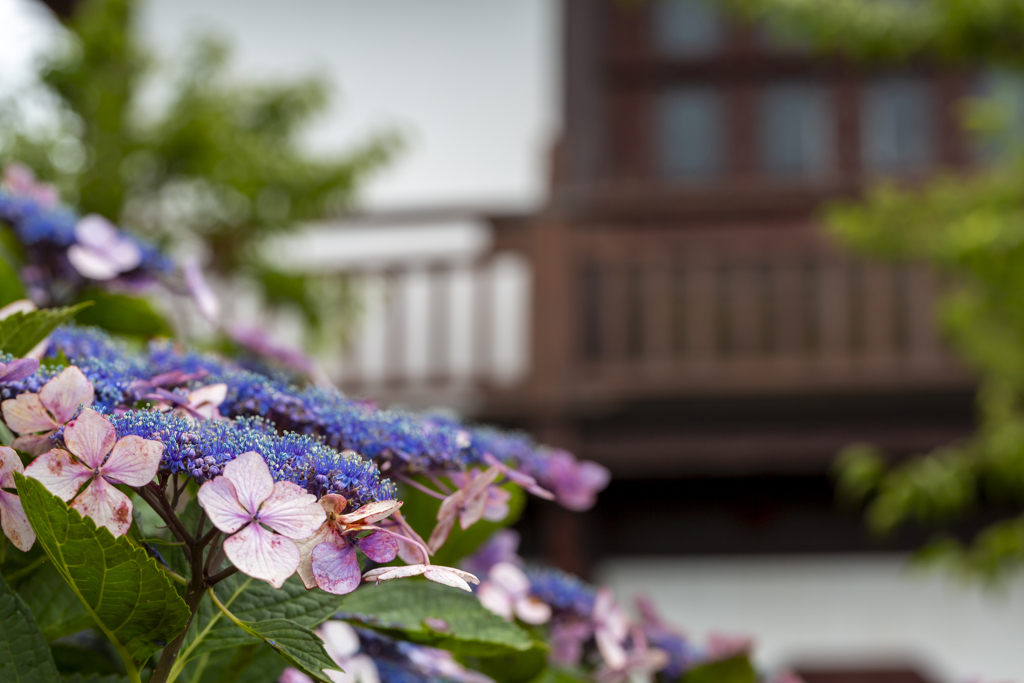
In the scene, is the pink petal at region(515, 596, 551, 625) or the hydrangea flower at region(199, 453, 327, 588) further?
the pink petal at region(515, 596, 551, 625)

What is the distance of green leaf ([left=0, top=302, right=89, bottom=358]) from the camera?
52 cm

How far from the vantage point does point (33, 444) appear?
44 cm

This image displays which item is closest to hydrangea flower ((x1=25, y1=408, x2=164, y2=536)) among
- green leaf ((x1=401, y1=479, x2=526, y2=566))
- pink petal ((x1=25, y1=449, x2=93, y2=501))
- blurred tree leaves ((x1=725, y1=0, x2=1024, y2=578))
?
pink petal ((x1=25, y1=449, x2=93, y2=501))

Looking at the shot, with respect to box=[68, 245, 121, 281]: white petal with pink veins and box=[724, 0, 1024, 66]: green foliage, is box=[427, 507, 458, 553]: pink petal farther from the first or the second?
box=[724, 0, 1024, 66]: green foliage

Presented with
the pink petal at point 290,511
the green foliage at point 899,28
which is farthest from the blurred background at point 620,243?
the pink petal at point 290,511

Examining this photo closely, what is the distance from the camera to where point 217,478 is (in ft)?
1.23

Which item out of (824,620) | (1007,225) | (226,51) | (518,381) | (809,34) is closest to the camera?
(1007,225)

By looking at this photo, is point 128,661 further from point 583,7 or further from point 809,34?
point 583,7

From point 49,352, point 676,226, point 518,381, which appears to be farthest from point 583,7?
point 49,352

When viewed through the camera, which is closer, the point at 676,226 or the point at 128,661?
the point at 128,661

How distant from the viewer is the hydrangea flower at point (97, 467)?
0.38 m

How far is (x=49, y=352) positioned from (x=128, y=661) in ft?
0.80

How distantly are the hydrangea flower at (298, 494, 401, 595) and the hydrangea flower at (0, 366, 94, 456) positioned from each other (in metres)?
0.13

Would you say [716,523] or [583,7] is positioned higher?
[583,7]
